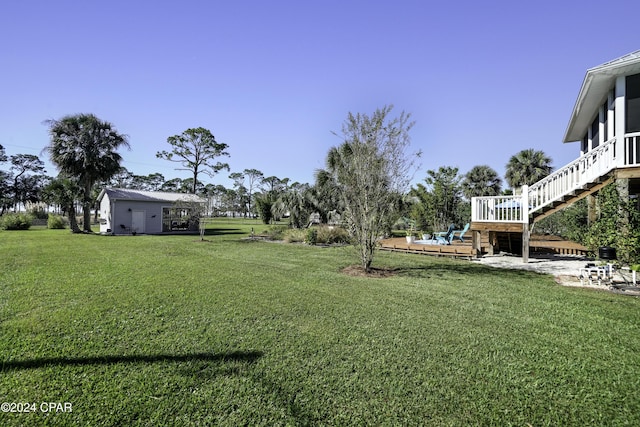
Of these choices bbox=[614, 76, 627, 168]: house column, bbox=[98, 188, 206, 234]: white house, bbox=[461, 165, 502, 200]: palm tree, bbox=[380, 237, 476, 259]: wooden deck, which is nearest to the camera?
bbox=[614, 76, 627, 168]: house column

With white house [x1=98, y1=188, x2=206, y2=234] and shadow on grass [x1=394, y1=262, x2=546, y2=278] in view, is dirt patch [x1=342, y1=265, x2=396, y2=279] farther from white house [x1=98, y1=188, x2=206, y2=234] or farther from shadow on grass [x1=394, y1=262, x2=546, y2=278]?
white house [x1=98, y1=188, x2=206, y2=234]

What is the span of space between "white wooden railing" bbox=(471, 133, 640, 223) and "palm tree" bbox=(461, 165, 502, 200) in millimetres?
16225

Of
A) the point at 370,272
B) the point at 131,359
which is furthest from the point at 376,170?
the point at 131,359

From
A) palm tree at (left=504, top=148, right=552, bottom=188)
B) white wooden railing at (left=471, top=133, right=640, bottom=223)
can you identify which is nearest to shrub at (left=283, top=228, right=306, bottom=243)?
white wooden railing at (left=471, top=133, right=640, bottom=223)

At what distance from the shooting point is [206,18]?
8.76m

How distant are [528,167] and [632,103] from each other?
657 inches

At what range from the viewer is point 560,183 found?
358 inches

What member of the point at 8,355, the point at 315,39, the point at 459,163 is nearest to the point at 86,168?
the point at 315,39

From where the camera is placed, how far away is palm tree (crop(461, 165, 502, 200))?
25.7m

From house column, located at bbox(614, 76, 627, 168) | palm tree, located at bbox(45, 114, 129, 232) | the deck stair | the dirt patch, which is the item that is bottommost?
the dirt patch

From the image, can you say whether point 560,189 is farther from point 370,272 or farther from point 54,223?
point 54,223

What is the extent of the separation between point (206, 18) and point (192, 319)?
8.75m

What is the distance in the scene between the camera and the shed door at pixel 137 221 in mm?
24031

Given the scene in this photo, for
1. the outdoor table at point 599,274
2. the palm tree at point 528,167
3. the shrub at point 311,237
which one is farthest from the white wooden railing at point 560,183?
the palm tree at point 528,167
